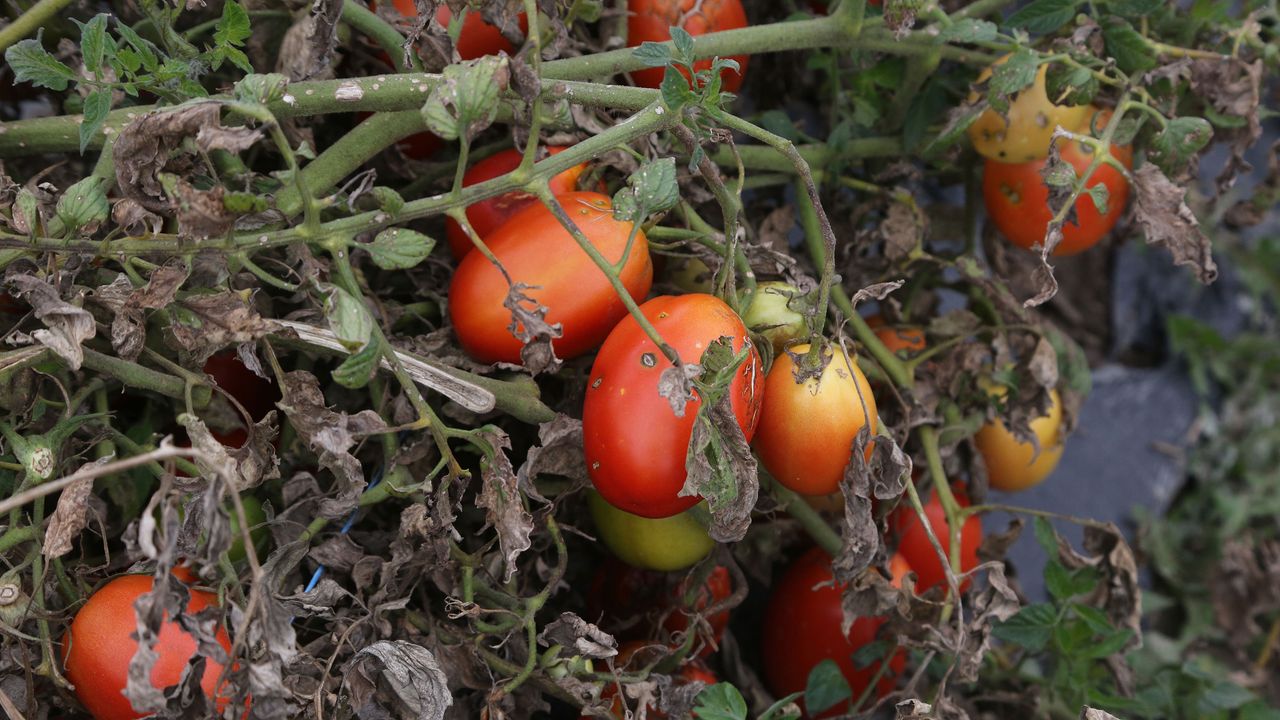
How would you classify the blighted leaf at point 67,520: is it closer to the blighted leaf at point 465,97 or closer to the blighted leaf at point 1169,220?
the blighted leaf at point 465,97

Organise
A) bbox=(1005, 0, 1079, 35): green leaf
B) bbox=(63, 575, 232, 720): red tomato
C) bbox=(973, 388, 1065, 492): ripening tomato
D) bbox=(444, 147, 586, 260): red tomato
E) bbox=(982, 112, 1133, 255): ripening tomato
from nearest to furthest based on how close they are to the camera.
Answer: bbox=(63, 575, 232, 720): red tomato → bbox=(444, 147, 586, 260): red tomato → bbox=(1005, 0, 1079, 35): green leaf → bbox=(982, 112, 1133, 255): ripening tomato → bbox=(973, 388, 1065, 492): ripening tomato

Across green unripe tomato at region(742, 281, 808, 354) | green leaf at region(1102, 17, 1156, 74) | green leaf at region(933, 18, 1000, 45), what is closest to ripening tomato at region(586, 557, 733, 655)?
green unripe tomato at region(742, 281, 808, 354)

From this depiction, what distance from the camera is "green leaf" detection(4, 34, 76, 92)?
899 mm

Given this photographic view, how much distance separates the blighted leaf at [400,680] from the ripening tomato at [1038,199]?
3.04 feet

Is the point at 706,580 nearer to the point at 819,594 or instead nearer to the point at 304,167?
the point at 819,594

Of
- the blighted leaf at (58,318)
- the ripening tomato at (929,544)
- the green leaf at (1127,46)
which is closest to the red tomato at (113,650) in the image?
the blighted leaf at (58,318)

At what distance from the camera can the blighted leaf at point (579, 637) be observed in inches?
37.9

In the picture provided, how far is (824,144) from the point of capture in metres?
1.35

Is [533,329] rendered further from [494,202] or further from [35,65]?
[35,65]

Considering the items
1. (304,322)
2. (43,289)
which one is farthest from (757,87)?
(43,289)

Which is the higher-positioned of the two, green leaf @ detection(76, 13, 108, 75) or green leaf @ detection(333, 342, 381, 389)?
green leaf @ detection(76, 13, 108, 75)

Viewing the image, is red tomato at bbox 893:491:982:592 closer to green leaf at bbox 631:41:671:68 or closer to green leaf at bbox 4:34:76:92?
green leaf at bbox 631:41:671:68

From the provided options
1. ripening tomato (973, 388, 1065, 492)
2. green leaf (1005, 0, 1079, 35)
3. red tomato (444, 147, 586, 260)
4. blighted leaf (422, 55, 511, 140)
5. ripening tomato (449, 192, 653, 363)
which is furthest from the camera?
ripening tomato (973, 388, 1065, 492)

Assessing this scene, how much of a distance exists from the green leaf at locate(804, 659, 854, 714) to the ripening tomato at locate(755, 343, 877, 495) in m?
0.29
